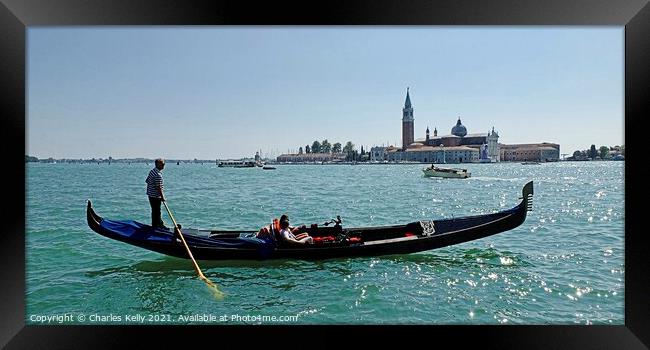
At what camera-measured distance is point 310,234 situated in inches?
177

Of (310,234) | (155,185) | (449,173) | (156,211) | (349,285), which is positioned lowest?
(349,285)

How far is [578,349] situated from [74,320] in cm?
346

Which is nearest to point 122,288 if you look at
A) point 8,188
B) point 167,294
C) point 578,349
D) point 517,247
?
point 167,294

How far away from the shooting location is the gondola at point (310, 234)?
3.93 metres

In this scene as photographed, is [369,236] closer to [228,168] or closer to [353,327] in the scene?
[353,327]

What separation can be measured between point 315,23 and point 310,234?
246cm

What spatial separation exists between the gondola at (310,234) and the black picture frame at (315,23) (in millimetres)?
1273

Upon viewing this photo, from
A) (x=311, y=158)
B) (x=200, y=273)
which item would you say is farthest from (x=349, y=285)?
(x=311, y=158)

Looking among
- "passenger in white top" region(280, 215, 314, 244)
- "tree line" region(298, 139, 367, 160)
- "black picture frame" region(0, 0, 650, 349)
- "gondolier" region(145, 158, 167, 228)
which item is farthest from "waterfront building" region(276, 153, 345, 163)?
"black picture frame" region(0, 0, 650, 349)

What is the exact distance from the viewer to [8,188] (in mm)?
2615

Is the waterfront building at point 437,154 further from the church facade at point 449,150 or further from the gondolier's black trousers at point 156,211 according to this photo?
the gondolier's black trousers at point 156,211

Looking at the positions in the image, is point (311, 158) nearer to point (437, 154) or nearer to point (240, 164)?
point (240, 164)

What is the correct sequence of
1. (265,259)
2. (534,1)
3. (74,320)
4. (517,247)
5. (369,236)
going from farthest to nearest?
(517,247)
(369,236)
(265,259)
(74,320)
(534,1)

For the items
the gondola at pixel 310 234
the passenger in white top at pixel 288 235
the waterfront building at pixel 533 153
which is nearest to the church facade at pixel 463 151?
the waterfront building at pixel 533 153
